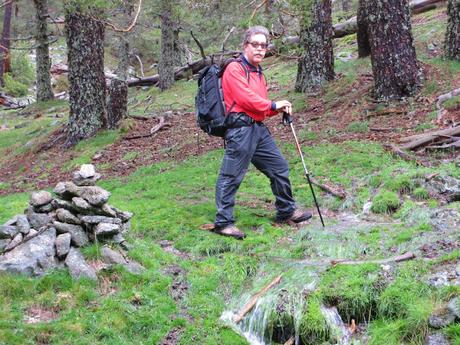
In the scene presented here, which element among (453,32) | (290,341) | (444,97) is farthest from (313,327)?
(453,32)

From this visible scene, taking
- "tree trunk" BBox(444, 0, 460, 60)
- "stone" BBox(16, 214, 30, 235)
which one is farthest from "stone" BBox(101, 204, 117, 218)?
"tree trunk" BBox(444, 0, 460, 60)

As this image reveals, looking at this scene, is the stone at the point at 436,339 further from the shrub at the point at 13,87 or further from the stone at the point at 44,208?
the shrub at the point at 13,87

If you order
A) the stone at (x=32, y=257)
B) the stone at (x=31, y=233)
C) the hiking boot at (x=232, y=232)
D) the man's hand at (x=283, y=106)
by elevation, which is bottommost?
the hiking boot at (x=232, y=232)

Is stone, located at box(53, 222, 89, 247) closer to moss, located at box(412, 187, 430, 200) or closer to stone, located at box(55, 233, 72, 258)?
stone, located at box(55, 233, 72, 258)

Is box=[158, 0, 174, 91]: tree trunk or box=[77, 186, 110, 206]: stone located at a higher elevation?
box=[158, 0, 174, 91]: tree trunk

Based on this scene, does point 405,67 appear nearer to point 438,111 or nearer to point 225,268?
point 438,111

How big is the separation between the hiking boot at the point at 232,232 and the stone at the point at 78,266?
202 centimetres

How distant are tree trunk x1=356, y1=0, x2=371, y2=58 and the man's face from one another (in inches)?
392

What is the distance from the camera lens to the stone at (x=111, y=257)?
21.4 ft

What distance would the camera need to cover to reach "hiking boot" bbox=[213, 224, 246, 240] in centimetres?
747

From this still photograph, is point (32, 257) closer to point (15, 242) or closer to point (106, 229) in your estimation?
point (15, 242)

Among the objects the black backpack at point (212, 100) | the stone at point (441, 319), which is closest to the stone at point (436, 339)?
the stone at point (441, 319)

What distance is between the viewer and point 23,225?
667cm

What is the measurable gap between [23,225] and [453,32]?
37.7 ft
